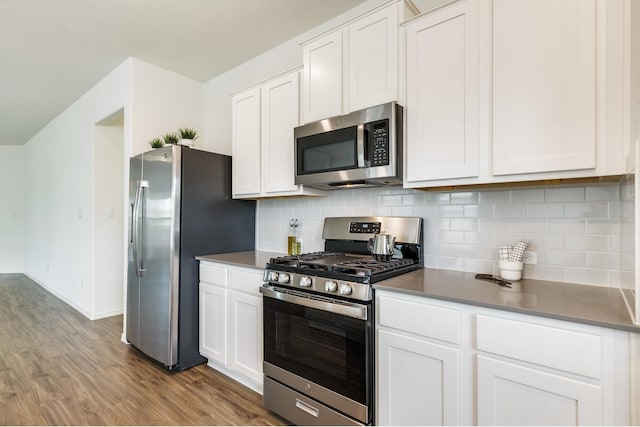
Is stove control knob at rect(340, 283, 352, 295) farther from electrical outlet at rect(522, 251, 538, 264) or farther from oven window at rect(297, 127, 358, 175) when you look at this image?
electrical outlet at rect(522, 251, 538, 264)

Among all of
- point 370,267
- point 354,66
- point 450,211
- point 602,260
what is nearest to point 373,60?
point 354,66

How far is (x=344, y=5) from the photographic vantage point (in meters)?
2.55

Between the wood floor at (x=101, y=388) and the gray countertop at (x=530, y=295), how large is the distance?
125cm

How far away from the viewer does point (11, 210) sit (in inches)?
284

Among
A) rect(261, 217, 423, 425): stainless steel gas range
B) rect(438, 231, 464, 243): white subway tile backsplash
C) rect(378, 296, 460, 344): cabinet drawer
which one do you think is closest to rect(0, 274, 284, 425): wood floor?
rect(261, 217, 423, 425): stainless steel gas range

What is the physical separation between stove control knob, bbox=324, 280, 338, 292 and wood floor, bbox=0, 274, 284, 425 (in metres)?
0.94

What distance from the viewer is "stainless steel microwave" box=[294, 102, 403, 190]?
1925 millimetres

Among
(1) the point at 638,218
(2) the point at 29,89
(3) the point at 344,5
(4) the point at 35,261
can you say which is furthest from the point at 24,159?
(1) the point at 638,218

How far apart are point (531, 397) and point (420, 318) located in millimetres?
477

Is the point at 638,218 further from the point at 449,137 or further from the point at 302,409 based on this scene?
the point at 302,409

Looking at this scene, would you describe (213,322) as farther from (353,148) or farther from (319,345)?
(353,148)

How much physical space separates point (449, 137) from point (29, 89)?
5079 millimetres

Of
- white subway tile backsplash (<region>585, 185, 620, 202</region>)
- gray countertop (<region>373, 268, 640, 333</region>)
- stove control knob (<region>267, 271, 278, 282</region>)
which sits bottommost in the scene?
stove control knob (<region>267, 271, 278, 282</region>)

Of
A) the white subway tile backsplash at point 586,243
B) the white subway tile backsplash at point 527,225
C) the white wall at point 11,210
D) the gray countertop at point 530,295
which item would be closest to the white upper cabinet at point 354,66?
the white subway tile backsplash at point 527,225
